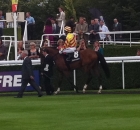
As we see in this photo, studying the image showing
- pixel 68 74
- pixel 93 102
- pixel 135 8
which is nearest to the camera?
pixel 93 102

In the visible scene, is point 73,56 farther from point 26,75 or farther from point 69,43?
point 26,75

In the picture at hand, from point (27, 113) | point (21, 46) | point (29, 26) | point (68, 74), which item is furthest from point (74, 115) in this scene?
point (29, 26)

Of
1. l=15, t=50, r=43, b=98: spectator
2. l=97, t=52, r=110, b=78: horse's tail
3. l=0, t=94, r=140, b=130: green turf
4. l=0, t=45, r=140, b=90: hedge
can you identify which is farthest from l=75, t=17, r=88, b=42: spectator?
l=0, t=94, r=140, b=130: green turf

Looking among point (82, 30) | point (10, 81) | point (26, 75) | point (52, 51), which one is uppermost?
point (82, 30)

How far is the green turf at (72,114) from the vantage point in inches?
488

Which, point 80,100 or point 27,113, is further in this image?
point 80,100

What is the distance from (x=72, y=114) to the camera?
→ 1427 centimetres

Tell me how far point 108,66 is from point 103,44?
17.9 feet

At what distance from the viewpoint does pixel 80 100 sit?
18047 mm

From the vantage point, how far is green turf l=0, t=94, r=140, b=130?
40.7ft

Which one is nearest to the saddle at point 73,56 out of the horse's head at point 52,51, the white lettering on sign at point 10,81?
the horse's head at point 52,51

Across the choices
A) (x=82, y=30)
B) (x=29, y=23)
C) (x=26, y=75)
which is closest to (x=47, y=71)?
(x=26, y=75)

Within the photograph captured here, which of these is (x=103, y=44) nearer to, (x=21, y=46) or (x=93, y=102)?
(x=21, y=46)

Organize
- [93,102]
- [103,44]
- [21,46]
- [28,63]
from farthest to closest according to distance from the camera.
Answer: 1. [103,44]
2. [21,46]
3. [28,63]
4. [93,102]
